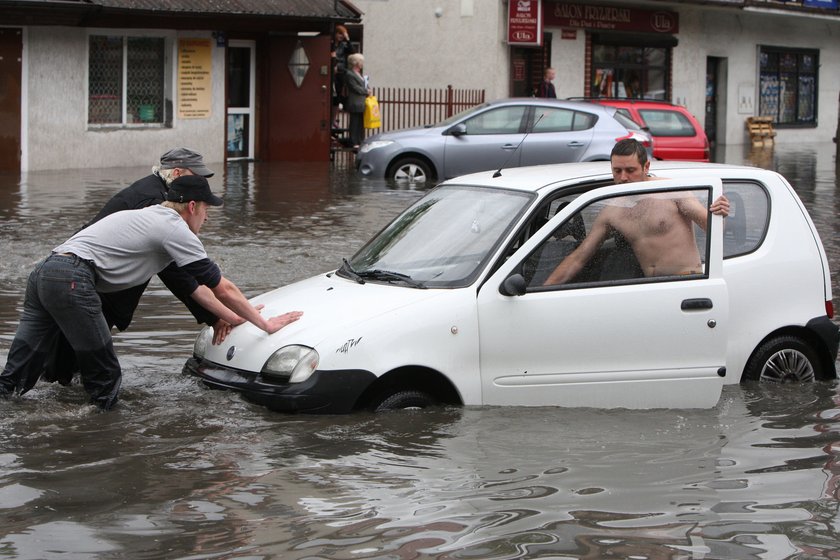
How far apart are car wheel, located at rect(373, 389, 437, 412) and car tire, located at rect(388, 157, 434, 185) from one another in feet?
49.2

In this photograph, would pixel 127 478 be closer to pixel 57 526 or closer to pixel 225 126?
pixel 57 526

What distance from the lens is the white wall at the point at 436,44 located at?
103 ft

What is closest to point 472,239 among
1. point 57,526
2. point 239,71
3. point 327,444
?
point 327,444

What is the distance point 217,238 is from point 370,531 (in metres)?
9.73

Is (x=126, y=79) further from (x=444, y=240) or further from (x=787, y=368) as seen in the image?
(x=787, y=368)

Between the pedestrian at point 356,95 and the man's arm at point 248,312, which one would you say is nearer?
the man's arm at point 248,312

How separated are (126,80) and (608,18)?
1466cm

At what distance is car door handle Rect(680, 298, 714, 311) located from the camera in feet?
24.0

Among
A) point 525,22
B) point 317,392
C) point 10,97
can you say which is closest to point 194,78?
point 10,97

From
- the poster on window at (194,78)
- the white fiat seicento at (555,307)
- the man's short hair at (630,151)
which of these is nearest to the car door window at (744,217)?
the white fiat seicento at (555,307)

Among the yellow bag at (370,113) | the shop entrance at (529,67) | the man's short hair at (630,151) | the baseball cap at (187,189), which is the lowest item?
the baseball cap at (187,189)

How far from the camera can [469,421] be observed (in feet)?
23.0

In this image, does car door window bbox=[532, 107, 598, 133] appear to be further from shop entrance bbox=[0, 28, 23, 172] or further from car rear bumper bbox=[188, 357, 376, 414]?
car rear bumper bbox=[188, 357, 376, 414]

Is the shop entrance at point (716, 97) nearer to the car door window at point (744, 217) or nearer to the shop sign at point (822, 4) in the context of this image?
the shop sign at point (822, 4)
